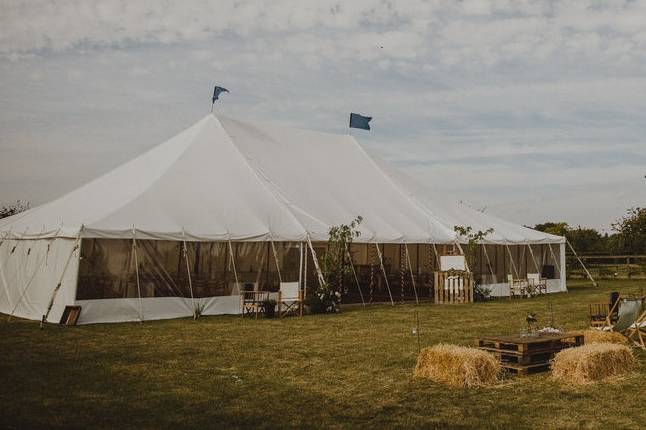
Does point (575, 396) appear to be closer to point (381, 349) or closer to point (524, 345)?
point (524, 345)

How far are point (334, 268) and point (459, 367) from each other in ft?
24.5

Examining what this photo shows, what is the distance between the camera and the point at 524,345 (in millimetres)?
6016

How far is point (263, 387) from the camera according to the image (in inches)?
213

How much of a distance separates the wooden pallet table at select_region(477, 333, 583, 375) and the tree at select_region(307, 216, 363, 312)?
556 centimetres

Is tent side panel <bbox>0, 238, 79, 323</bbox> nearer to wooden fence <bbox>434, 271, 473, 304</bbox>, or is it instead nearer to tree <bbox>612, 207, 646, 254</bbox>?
wooden fence <bbox>434, 271, 473, 304</bbox>

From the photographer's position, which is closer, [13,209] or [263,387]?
[263,387]

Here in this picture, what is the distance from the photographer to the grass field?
14.4 ft

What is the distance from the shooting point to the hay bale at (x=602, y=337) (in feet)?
23.2

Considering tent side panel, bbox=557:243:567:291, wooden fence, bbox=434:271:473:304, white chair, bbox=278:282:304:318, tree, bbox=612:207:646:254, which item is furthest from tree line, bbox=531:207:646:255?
white chair, bbox=278:282:304:318

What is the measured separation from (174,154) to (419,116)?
801 centimetres

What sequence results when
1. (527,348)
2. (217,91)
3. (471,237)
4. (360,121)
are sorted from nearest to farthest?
(527,348), (471,237), (217,91), (360,121)

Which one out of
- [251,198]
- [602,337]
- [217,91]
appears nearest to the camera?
[602,337]

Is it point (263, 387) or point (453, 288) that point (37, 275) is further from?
point (453, 288)

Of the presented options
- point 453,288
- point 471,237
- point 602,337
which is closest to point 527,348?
point 602,337
